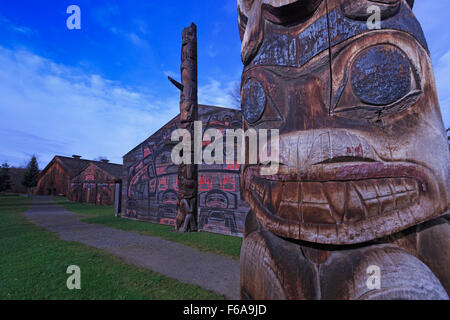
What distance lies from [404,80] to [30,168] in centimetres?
2909

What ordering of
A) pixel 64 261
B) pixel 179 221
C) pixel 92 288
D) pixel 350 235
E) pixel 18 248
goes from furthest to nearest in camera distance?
pixel 179 221, pixel 18 248, pixel 64 261, pixel 92 288, pixel 350 235

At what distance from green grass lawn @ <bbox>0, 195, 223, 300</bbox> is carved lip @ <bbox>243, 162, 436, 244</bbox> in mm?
1757

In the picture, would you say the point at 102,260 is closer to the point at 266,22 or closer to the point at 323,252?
the point at 323,252

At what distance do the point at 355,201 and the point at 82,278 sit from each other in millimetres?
2966

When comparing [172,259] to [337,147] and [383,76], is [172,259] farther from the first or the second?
[383,76]

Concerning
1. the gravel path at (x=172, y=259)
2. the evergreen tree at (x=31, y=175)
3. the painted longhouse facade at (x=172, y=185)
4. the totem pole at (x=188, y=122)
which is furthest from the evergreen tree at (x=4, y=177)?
the totem pole at (x=188, y=122)

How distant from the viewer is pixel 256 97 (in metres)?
1.28

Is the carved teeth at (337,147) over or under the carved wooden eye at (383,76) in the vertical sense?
under

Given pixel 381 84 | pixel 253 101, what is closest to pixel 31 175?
pixel 253 101

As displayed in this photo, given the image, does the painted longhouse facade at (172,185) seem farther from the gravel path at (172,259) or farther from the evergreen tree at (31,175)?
the evergreen tree at (31,175)

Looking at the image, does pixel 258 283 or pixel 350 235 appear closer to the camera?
pixel 350 235

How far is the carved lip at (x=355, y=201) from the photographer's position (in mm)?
863

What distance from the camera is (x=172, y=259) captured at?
346 centimetres
